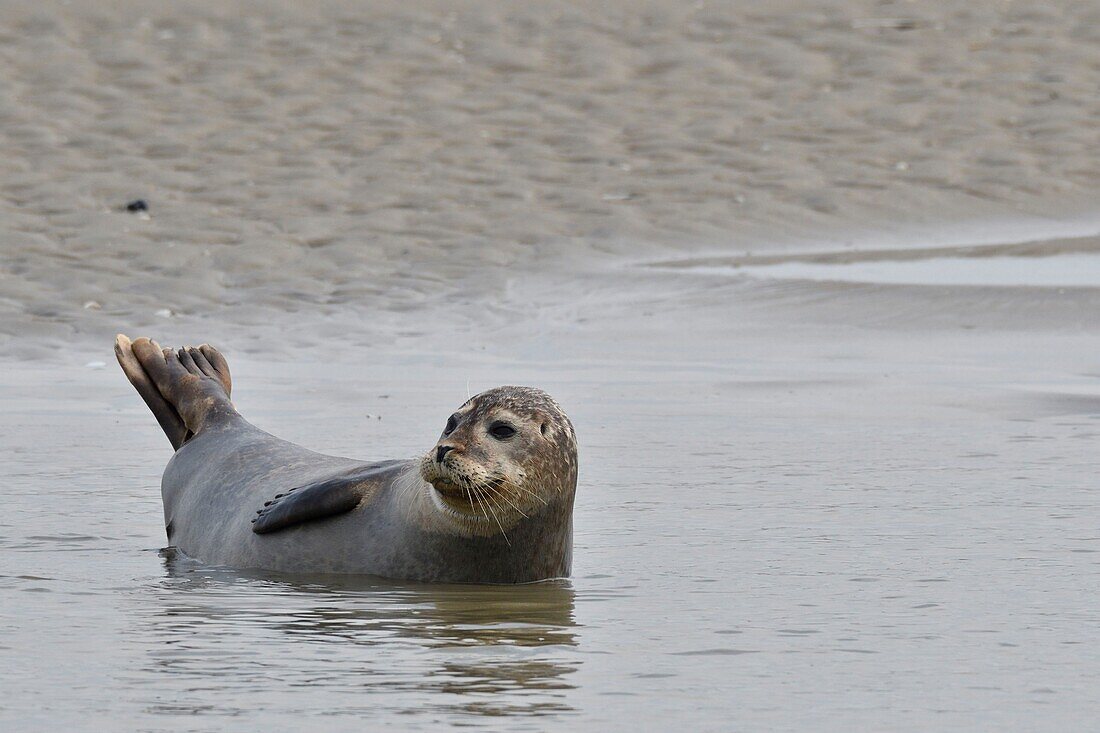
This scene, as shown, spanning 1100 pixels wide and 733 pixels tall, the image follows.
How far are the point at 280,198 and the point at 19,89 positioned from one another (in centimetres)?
335

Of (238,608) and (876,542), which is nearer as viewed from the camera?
(238,608)

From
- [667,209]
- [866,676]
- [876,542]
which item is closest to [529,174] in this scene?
[667,209]

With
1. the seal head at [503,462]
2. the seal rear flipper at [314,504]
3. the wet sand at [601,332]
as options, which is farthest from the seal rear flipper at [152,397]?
Result: the seal head at [503,462]

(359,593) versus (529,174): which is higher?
(529,174)

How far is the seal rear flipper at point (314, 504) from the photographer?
17.8 ft

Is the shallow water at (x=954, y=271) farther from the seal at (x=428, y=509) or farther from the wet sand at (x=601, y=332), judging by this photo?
the seal at (x=428, y=509)

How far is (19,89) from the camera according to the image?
16.1 metres

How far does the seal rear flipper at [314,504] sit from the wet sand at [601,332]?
20 cm

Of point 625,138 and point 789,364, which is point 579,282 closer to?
point 789,364

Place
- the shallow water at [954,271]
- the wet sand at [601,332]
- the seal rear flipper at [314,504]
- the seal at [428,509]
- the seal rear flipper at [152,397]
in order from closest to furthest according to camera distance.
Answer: the wet sand at [601,332] < the seal at [428,509] < the seal rear flipper at [314,504] < the seal rear flipper at [152,397] < the shallow water at [954,271]

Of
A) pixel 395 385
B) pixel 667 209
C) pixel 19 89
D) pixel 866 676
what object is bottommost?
pixel 866 676

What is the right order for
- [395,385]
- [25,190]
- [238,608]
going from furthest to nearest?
[25,190]
[395,385]
[238,608]

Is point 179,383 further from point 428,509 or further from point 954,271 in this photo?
point 954,271

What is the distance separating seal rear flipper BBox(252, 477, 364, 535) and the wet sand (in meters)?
0.20
